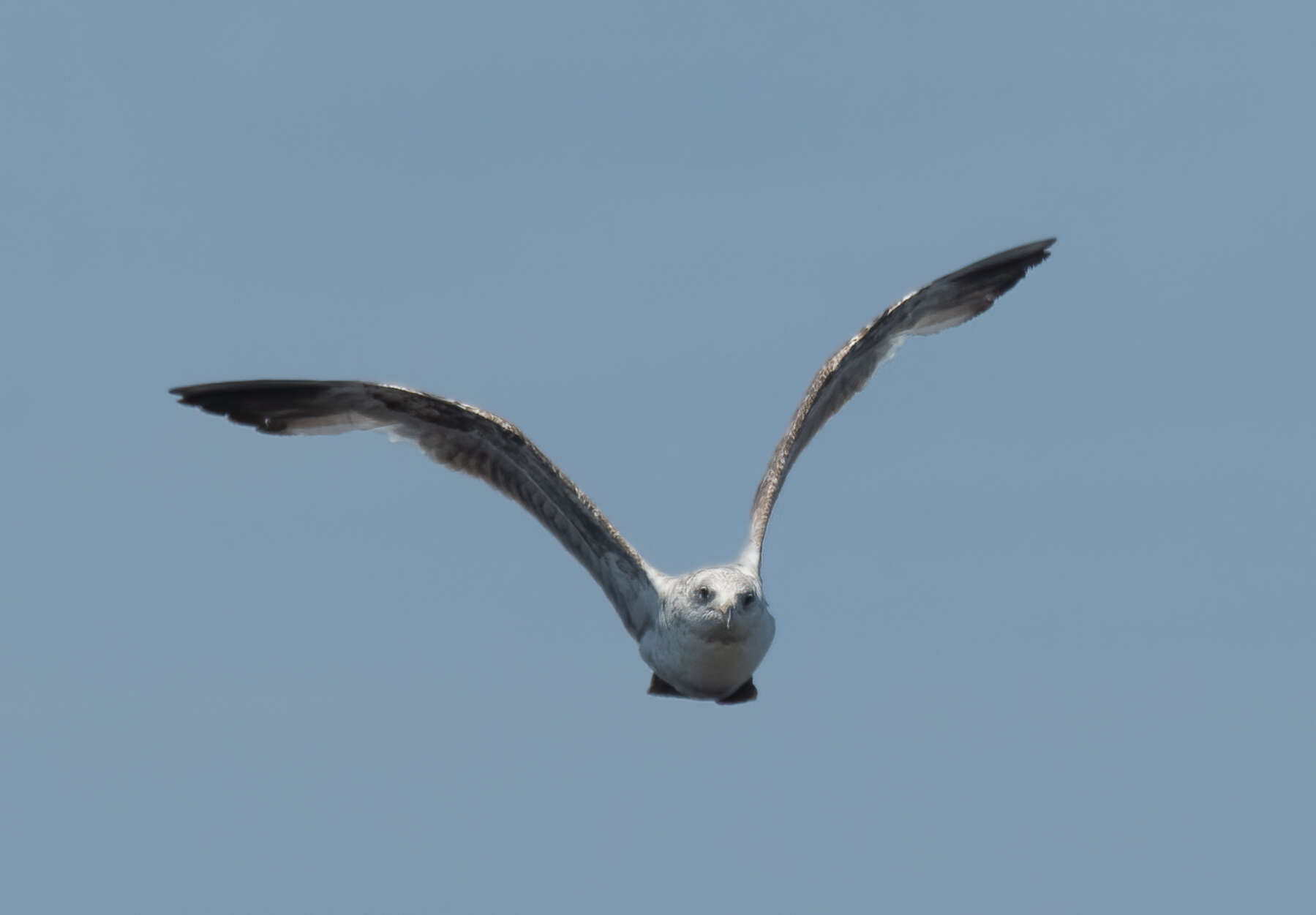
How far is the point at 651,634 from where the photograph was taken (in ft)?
73.7

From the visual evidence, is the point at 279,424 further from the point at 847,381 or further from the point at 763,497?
the point at 847,381

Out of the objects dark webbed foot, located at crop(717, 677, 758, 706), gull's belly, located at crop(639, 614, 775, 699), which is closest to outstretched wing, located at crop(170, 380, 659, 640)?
gull's belly, located at crop(639, 614, 775, 699)

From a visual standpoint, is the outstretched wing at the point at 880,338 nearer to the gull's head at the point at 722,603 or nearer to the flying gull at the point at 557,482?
the flying gull at the point at 557,482

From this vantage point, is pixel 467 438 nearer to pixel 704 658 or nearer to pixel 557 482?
pixel 557 482

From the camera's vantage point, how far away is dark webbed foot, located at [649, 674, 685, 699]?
22.7 metres

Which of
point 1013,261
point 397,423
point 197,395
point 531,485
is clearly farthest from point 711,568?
point 1013,261

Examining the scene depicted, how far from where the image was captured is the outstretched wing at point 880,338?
923 inches

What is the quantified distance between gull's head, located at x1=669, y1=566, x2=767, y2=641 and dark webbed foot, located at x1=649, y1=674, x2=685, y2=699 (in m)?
1.83

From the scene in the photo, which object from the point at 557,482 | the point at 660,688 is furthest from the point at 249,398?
the point at 660,688

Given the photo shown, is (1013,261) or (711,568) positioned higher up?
(1013,261)

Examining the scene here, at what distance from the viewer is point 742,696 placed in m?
22.7

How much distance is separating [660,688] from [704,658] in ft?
5.58

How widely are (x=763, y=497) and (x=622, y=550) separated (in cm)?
202

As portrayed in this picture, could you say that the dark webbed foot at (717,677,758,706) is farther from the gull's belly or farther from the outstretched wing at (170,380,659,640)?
the outstretched wing at (170,380,659,640)
